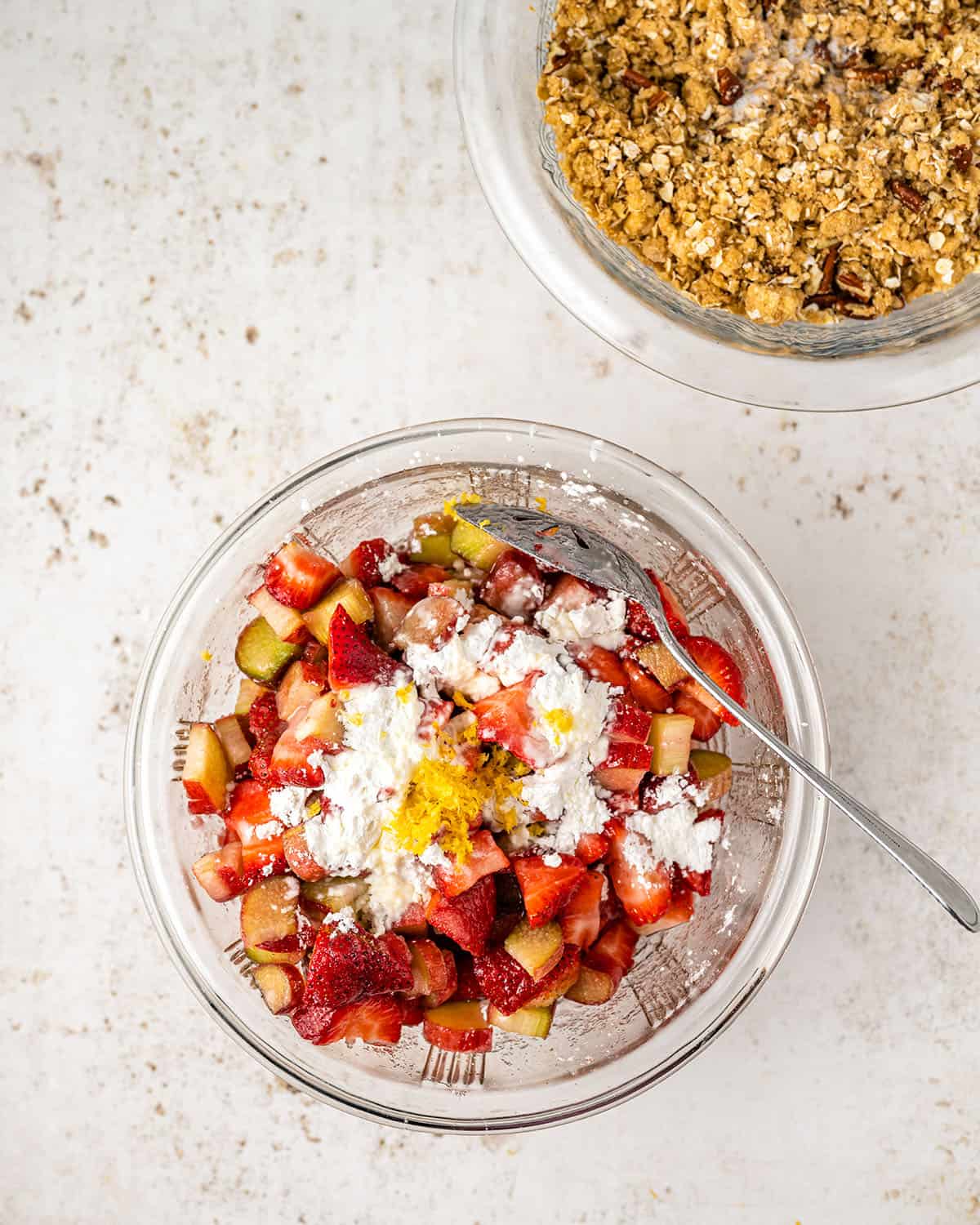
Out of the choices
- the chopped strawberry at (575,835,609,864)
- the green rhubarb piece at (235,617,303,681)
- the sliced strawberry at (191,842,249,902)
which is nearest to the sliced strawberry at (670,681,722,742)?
the chopped strawberry at (575,835,609,864)

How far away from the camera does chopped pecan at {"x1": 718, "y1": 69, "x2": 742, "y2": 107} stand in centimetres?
145

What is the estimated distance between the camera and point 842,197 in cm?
142

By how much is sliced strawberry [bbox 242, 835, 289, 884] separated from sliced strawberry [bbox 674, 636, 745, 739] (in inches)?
22.4

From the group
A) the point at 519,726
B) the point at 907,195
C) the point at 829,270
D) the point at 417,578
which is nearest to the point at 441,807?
Result: the point at 519,726

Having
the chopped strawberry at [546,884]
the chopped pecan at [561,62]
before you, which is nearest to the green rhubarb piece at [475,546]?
the chopped strawberry at [546,884]

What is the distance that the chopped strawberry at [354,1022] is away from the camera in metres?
1.30

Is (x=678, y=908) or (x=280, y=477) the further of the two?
(x=280, y=477)

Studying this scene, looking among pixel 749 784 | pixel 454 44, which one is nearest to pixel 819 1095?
pixel 749 784

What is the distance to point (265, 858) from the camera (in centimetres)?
136

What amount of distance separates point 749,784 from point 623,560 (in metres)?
0.40

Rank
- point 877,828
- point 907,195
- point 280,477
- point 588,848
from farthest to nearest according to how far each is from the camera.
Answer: point 280,477
point 907,195
point 588,848
point 877,828

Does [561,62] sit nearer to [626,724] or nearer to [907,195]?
[907,195]

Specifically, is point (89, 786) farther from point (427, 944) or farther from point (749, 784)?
point (749, 784)

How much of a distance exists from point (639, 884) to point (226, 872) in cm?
56
